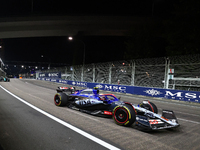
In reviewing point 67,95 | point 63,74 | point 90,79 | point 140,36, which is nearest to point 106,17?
point 140,36

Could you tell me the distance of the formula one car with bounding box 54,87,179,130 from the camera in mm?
4484

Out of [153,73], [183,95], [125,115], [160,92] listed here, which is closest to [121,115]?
[125,115]

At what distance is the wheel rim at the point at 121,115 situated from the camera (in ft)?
16.0

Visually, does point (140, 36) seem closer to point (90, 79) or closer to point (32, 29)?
point (90, 79)

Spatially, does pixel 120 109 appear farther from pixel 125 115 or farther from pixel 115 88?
pixel 115 88

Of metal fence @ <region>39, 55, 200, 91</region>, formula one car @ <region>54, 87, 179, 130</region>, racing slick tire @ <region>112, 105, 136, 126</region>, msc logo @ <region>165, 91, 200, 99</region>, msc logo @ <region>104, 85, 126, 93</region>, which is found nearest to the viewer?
formula one car @ <region>54, 87, 179, 130</region>

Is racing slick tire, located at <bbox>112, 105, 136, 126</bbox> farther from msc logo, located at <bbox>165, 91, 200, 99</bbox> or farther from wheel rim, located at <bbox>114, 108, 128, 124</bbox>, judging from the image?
msc logo, located at <bbox>165, 91, 200, 99</bbox>

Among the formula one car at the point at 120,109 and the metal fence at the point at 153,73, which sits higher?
the metal fence at the point at 153,73

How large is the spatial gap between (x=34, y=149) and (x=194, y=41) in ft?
73.1

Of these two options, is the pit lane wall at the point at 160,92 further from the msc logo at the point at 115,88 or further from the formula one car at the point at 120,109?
the formula one car at the point at 120,109

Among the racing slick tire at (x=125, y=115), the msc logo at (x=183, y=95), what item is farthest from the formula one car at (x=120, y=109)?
the msc logo at (x=183, y=95)

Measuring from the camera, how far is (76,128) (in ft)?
15.2

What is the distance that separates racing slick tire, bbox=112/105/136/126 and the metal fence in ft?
40.2

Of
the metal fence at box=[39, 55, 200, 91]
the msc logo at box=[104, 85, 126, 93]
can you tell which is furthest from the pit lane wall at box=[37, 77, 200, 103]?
the metal fence at box=[39, 55, 200, 91]
